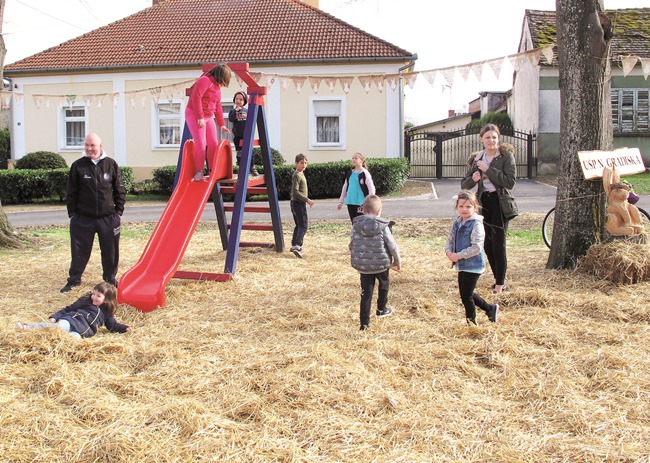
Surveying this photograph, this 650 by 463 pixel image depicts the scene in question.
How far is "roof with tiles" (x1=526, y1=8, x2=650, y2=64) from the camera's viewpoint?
24281mm

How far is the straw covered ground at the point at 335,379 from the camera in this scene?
3.13 meters

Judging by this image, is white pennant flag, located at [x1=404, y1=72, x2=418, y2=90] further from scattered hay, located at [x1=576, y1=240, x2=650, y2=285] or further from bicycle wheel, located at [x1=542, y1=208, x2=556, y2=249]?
scattered hay, located at [x1=576, y1=240, x2=650, y2=285]

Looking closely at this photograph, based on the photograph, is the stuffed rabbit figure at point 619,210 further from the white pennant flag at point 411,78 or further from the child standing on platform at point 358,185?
the white pennant flag at point 411,78

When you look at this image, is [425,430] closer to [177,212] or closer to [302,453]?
[302,453]

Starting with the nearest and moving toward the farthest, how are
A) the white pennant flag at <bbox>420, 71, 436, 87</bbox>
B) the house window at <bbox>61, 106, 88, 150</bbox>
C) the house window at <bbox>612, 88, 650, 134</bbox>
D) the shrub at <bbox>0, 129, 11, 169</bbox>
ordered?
1. the white pennant flag at <bbox>420, 71, 436, 87</bbox>
2. the house window at <bbox>612, 88, 650, 134</bbox>
3. the house window at <bbox>61, 106, 88, 150</bbox>
4. the shrub at <bbox>0, 129, 11, 169</bbox>

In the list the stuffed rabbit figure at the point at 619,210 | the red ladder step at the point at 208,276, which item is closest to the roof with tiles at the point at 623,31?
the stuffed rabbit figure at the point at 619,210

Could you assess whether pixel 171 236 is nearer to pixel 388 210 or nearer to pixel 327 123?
pixel 388 210

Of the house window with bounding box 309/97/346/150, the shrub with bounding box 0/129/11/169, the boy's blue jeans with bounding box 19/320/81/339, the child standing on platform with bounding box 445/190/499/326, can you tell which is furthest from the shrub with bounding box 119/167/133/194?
the child standing on platform with bounding box 445/190/499/326

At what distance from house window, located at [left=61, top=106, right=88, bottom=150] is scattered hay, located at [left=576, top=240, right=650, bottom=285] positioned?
72.2 feet

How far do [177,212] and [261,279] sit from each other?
3.94 ft

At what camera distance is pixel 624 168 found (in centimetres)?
733

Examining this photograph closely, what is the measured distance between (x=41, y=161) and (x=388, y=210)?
1325cm

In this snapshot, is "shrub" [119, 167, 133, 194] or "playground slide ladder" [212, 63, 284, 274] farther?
"shrub" [119, 167, 133, 194]

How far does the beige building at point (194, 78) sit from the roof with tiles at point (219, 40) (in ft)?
0.15
